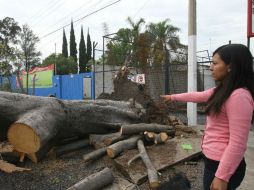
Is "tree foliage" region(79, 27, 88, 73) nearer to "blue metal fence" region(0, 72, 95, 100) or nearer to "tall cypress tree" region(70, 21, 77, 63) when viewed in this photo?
"tall cypress tree" region(70, 21, 77, 63)

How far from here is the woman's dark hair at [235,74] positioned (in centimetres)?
250

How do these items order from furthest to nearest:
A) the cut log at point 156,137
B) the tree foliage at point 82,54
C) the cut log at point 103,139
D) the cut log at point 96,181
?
the tree foliage at point 82,54, the cut log at point 156,137, the cut log at point 103,139, the cut log at point 96,181

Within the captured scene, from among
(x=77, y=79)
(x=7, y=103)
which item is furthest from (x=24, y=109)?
(x=77, y=79)

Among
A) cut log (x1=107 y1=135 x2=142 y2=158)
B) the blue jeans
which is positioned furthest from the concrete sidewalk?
the blue jeans

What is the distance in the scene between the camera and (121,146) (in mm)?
5945

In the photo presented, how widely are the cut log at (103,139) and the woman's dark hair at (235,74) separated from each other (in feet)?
12.8

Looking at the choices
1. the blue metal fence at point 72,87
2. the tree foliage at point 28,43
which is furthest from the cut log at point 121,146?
the tree foliage at point 28,43

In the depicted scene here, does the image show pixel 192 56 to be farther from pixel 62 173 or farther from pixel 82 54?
pixel 82 54

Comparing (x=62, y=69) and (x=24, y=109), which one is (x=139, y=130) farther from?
(x=62, y=69)

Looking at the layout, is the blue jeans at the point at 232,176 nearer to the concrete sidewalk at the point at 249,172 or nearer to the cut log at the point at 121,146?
the concrete sidewalk at the point at 249,172

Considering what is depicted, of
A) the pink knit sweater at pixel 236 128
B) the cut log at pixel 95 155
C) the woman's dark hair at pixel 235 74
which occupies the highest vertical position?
the woman's dark hair at pixel 235 74

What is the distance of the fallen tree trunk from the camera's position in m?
5.45

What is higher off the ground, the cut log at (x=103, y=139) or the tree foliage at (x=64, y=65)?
the tree foliage at (x=64, y=65)

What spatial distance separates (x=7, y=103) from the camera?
579cm
